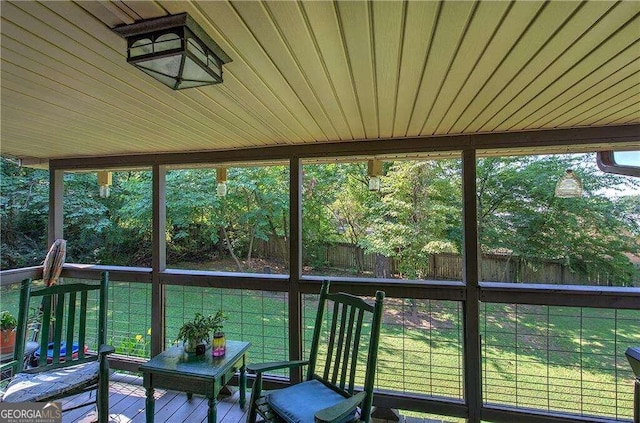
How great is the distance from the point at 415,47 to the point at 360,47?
0.70 feet

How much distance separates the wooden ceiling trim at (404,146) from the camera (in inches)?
93.7

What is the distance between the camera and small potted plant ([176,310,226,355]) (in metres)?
2.45

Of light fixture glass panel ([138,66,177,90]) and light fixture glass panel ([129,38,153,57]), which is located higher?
light fixture glass panel ([129,38,153,57])

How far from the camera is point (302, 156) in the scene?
116 inches

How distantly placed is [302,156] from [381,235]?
4.33 meters

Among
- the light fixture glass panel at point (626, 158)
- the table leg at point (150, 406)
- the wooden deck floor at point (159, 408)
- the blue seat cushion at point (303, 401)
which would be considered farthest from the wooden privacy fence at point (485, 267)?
the table leg at point (150, 406)

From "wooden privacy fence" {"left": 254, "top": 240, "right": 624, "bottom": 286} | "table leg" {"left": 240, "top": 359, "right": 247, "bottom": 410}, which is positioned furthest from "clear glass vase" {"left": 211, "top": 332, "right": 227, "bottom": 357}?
"wooden privacy fence" {"left": 254, "top": 240, "right": 624, "bottom": 286}

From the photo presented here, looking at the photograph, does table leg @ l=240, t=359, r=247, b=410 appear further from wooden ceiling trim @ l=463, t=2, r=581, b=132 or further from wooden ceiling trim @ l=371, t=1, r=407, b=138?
wooden ceiling trim @ l=463, t=2, r=581, b=132

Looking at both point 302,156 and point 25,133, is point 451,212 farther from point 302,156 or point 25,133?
point 25,133

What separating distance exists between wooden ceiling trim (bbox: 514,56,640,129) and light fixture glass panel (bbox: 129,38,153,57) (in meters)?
1.87

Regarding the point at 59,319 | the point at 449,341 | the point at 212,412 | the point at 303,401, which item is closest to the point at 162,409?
the point at 212,412

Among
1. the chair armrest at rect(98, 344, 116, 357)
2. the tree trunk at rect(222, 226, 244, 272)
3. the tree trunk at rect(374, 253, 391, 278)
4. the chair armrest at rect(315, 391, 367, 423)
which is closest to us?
the chair armrest at rect(315, 391, 367, 423)

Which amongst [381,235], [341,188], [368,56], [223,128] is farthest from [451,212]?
[368,56]

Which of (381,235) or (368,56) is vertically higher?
(368,56)
